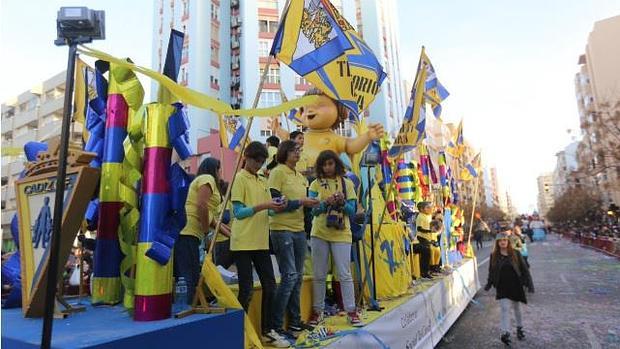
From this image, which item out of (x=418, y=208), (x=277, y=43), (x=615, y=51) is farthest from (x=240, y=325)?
(x=615, y=51)

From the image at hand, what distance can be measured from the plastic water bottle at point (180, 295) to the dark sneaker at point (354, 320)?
149cm

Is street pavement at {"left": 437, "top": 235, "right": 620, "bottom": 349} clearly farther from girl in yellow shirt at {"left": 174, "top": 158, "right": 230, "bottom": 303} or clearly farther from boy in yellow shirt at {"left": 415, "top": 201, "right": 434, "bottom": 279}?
girl in yellow shirt at {"left": 174, "top": 158, "right": 230, "bottom": 303}

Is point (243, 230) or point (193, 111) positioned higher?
point (193, 111)

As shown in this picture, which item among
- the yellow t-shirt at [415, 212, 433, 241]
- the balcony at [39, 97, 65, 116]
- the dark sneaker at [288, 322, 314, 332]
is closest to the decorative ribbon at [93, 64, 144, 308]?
the dark sneaker at [288, 322, 314, 332]

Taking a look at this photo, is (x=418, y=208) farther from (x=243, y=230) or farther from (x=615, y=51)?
(x=615, y=51)

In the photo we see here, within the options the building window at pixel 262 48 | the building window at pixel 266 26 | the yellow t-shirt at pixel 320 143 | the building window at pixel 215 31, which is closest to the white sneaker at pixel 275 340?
the yellow t-shirt at pixel 320 143

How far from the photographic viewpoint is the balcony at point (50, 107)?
1555 inches

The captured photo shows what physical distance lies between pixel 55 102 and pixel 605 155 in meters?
42.7

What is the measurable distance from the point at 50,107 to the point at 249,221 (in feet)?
145

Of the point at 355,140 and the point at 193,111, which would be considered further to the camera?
the point at 193,111

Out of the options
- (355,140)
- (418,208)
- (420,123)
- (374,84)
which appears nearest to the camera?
(374,84)

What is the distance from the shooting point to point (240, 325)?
270cm

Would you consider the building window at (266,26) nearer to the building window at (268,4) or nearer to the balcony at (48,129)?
the building window at (268,4)

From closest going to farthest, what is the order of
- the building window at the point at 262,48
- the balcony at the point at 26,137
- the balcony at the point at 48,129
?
the building window at the point at 262,48 → the balcony at the point at 48,129 → the balcony at the point at 26,137
